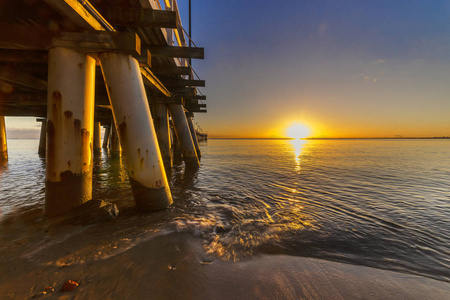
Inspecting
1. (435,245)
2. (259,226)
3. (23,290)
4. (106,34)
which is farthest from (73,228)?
(435,245)

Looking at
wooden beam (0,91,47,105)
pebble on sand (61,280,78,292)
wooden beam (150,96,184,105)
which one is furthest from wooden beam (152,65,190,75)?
pebble on sand (61,280,78,292)

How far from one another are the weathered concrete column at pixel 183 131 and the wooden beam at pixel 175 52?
5.73 metres

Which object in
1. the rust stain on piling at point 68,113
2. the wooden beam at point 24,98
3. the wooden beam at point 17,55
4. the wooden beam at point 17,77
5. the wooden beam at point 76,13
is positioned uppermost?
the wooden beam at point 76,13

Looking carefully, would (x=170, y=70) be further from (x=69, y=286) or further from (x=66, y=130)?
(x=69, y=286)

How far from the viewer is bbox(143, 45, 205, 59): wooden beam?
208 inches

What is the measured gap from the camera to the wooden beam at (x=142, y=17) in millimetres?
3859

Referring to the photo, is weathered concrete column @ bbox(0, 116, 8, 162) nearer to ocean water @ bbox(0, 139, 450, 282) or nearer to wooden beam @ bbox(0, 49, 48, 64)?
ocean water @ bbox(0, 139, 450, 282)

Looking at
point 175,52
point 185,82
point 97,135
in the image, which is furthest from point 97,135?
point 175,52

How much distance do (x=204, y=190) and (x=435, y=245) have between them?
5449mm

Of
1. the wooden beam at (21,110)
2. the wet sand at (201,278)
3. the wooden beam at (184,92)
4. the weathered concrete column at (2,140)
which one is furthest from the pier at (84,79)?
the weathered concrete column at (2,140)

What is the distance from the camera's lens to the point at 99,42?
3.51 metres

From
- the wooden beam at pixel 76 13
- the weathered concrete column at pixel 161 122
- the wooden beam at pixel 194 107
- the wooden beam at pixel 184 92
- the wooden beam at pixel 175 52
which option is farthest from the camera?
the wooden beam at pixel 194 107

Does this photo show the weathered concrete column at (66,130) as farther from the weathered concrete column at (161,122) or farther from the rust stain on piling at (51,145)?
the weathered concrete column at (161,122)

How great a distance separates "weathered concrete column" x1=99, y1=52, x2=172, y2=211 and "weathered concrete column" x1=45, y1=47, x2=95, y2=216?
47 cm
